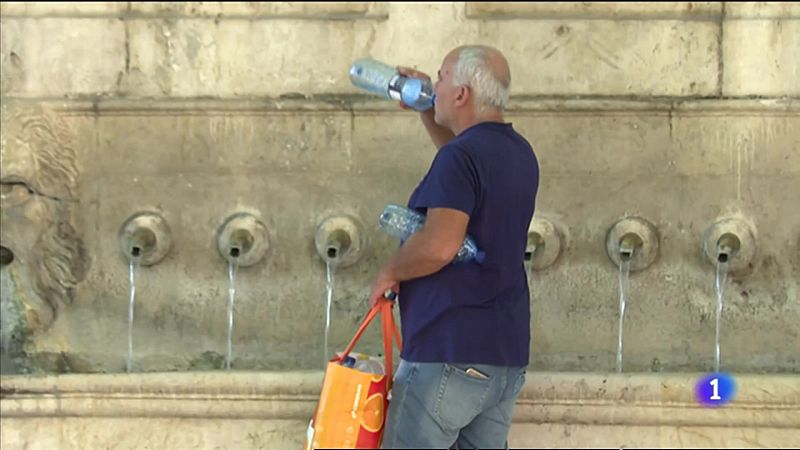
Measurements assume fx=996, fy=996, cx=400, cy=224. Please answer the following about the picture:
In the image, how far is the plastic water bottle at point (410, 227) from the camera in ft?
8.38

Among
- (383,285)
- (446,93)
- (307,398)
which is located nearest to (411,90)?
(446,93)

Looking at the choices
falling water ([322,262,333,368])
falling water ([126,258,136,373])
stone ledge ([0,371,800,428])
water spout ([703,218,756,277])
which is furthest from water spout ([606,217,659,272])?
falling water ([126,258,136,373])

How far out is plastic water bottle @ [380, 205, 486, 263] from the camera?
2.55 metres

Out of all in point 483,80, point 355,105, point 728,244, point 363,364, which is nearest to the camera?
point 483,80

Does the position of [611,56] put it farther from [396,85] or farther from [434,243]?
[434,243]

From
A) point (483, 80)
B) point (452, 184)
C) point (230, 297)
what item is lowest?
point (230, 297)

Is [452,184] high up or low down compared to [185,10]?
down

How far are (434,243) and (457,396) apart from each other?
16.3 inches

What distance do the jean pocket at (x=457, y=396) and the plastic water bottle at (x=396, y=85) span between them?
887mm

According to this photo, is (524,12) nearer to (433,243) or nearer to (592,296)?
(592,296)

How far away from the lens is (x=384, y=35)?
394cm

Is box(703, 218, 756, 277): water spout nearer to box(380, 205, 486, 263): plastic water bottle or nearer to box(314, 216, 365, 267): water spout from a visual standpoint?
box(314, 216, 365, 267): water spout

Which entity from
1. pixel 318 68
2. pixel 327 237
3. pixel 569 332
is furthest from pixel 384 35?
pixel 569 332

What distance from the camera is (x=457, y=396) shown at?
2.56 metres
